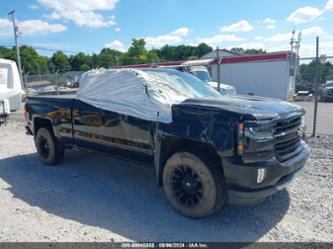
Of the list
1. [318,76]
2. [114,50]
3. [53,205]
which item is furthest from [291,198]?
[114,50]

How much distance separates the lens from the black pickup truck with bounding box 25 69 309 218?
3150 millimetres

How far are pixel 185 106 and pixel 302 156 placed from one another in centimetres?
164

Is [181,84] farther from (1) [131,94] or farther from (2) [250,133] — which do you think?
(2) [250,133]

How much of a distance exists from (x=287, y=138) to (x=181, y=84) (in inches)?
74.6

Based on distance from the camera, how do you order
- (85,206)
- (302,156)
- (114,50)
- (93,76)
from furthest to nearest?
(114,50) → (93,76) → (85,206) → (302,156)

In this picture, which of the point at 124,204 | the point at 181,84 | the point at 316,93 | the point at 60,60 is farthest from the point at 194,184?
the point at 60,60

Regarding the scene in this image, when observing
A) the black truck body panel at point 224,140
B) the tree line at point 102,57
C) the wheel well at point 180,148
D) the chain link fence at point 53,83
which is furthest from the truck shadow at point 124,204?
the tree line at point 102,57

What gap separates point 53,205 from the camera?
13.6 ft

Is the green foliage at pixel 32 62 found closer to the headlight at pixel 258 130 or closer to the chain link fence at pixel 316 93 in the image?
the chain link fence at pixel 316 93

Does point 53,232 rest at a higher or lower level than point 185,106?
lower

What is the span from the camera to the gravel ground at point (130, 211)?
3.34 meters

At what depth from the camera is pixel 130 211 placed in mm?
3914

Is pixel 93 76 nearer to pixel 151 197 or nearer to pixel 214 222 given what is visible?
pixel 151 197

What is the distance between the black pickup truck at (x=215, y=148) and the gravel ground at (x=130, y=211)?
359 mm
